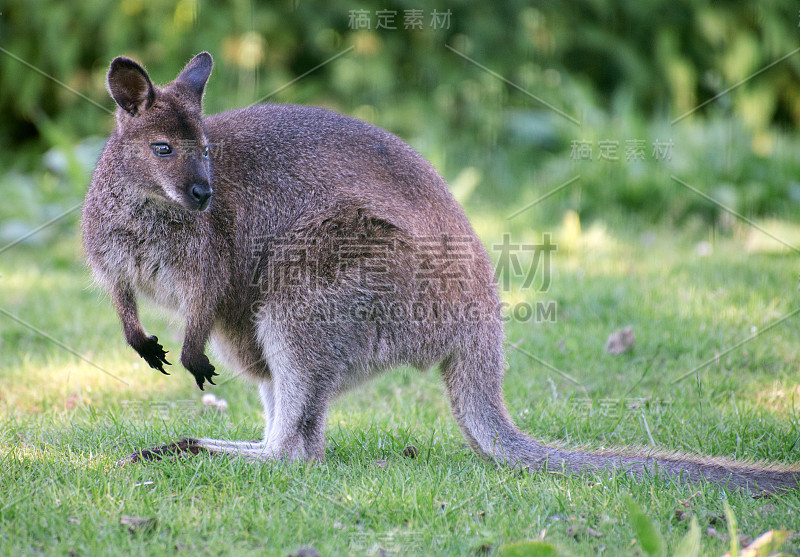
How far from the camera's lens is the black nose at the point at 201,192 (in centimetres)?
382

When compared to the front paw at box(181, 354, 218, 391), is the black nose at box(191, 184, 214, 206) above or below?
above

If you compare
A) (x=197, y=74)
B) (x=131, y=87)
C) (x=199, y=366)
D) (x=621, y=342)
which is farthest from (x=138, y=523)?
(x=621, y=342)

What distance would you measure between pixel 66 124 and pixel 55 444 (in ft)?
22.7

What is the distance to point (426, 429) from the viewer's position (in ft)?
15.0

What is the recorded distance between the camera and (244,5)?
9.50m

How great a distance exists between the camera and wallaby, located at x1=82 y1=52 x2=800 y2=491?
396 cm

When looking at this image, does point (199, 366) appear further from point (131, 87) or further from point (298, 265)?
point (131, 87)

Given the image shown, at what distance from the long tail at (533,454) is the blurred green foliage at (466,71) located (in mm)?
4887

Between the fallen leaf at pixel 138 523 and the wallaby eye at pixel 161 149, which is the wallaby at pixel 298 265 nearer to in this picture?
the wallaby eye at pixel 161 149

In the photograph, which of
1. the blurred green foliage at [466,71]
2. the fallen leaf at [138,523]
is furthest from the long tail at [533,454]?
the blurred green foliage at [466,71]

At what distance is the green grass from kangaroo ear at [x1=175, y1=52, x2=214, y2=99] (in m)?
1.31

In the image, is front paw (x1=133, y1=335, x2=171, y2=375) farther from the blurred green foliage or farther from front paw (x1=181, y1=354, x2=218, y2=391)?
the blurred green foliage

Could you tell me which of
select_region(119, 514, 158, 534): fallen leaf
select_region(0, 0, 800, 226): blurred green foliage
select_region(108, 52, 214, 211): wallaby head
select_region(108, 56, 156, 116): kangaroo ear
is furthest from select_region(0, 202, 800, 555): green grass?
select_region(0, 0, 800, 226): blurred green foliage

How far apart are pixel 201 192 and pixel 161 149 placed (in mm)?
318
